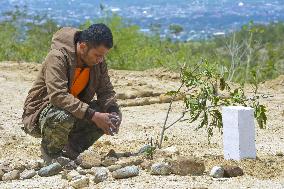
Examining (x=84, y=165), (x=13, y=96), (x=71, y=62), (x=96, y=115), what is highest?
(x=71, y=62)

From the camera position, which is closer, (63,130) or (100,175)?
(100,175)

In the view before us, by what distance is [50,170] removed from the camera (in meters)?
5.14

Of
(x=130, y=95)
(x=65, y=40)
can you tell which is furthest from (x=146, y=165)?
(x=130, y=95)

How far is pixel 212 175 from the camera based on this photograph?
4.89m

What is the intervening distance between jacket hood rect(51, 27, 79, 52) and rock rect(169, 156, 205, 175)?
1187 mm

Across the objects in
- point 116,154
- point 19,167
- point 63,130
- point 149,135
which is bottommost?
point 149,135

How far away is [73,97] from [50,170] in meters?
0.55

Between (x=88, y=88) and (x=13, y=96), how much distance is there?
4700mm

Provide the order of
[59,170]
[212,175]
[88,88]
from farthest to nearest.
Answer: [88,88] → [59,170] → [212,175]

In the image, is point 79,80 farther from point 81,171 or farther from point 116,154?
point 81,171

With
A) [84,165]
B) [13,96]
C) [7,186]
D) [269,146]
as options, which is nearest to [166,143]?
[269,146]

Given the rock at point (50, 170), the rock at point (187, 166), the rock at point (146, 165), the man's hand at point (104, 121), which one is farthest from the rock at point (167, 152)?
the rock at point (50, 170)

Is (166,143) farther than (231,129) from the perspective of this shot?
Yes

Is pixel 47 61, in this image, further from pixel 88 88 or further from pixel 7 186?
pixel 7 186
